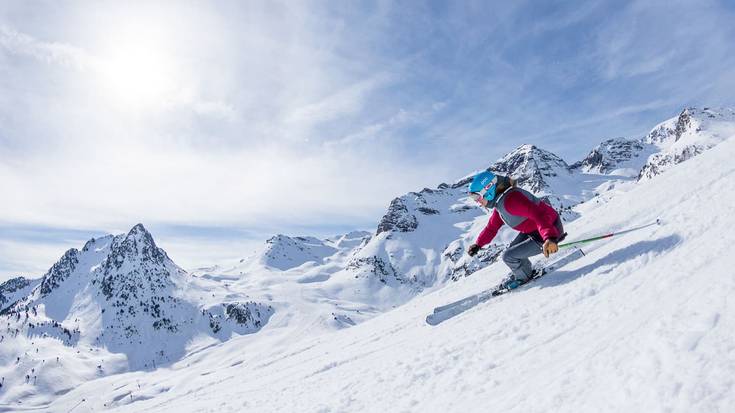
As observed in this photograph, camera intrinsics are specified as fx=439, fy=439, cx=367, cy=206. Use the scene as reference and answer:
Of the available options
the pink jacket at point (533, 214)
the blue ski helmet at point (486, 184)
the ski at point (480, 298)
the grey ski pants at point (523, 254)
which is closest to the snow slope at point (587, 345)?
the ski at point (480, 298)

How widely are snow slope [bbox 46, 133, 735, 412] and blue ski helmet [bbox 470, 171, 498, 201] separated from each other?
2478mm

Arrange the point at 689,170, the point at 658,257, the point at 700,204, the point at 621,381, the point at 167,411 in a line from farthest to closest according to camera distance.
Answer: the point at 689,170 < the point at 167,411 < the point at 700,204 < the point at 658,257 < the point at 621,381

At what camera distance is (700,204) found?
10531 mm

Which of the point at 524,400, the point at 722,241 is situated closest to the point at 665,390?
the point at 524,400

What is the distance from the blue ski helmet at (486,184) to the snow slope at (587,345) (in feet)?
8.13

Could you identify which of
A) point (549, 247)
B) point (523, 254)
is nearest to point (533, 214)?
point (549, 247)

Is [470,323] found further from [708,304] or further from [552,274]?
[708,304]

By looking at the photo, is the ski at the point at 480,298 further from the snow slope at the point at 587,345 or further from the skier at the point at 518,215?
the snow slope at the point at 587,345

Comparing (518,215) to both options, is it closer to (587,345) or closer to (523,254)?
(523,254)

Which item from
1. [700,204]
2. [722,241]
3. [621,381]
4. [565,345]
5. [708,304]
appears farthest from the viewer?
[700,204]

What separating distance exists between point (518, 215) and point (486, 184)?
3.58 ft

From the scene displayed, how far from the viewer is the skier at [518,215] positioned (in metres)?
10.4

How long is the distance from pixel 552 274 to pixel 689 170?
7670 millimetres

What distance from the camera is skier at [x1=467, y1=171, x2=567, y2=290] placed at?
10.4m
